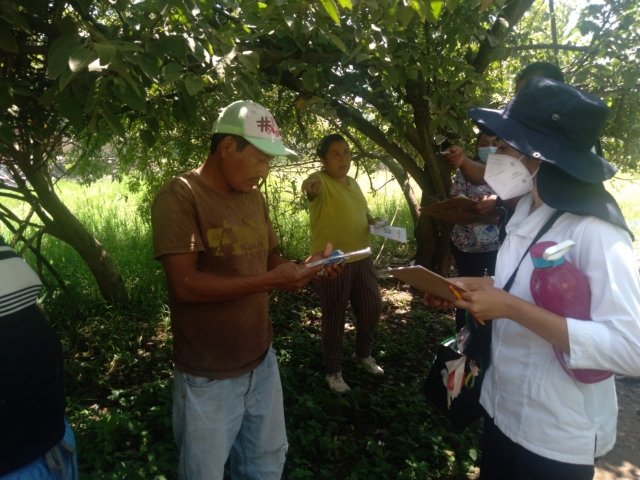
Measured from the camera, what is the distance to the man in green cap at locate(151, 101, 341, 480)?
162 centimetres

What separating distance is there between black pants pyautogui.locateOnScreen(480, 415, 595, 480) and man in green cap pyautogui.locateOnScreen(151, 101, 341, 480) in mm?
838

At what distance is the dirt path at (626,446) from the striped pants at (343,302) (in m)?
1.68

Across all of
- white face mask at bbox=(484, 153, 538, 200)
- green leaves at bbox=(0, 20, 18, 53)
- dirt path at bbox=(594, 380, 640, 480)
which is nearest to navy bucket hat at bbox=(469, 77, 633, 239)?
white face mask at bbox=(484, 153, 538, 200)

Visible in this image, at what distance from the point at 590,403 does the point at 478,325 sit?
39 centimetres

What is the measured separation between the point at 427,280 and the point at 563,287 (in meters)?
0.44

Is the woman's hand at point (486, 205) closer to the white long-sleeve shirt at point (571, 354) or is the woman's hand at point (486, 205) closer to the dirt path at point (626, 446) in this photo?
the white long-sleeve shirt at point (571, 354)

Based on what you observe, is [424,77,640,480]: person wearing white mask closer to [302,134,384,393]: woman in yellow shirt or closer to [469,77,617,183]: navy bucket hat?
[469,77,617,183]: navy bucket hat

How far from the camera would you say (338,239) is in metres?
3.44

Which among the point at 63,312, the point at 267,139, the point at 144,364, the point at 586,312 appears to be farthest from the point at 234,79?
the point at 63,312

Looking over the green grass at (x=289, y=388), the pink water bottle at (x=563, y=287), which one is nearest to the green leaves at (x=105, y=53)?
the pink water bottle at (x=563, y=287)

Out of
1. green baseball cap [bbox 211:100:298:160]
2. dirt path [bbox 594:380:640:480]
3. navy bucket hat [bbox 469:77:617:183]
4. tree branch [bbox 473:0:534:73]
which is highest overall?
tree branch [bbox 473:0:534:73]

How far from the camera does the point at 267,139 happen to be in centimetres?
177

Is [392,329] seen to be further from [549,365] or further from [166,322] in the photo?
[549,365]

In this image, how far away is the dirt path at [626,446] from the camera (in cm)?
278
